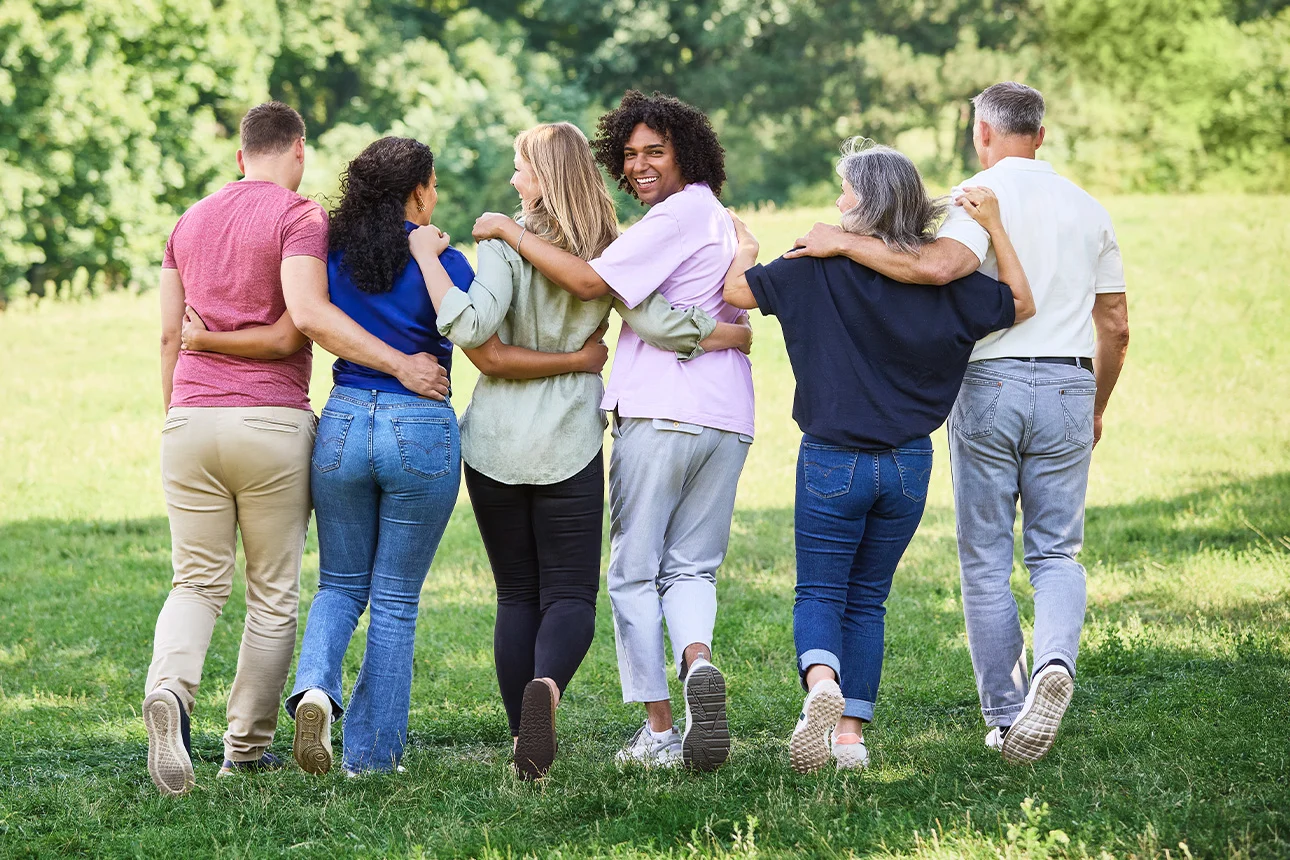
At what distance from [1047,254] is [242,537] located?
291 centimetres

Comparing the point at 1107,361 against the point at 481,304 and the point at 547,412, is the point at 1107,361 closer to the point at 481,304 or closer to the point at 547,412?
the point at 547,412

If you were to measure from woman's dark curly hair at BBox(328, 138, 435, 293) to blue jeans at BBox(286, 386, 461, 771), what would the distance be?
0.42m

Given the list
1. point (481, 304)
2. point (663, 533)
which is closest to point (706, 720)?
A: point (663, 533)

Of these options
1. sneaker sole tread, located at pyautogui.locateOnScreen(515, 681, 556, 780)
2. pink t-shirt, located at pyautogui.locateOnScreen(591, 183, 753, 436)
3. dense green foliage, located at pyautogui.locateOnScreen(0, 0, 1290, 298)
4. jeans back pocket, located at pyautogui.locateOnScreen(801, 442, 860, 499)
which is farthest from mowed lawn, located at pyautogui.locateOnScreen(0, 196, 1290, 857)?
dense green foliage, located at pyautogui.locateOnScreen(0, 0, 1290, 298)

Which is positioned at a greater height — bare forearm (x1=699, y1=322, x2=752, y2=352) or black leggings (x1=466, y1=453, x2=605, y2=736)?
A: bare forearm (x1=699, y1=322, x2=752, y2=352)

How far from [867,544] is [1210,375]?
11019mm

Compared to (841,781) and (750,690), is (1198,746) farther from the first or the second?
(750,690)

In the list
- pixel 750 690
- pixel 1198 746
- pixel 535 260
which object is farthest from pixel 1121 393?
→ pixel 535 260

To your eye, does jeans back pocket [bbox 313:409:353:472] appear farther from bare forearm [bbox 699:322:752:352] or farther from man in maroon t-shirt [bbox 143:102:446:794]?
bare forearm [bbox 699:322:752:352]

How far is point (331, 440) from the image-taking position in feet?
13.9

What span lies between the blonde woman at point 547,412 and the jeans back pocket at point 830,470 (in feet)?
1.68

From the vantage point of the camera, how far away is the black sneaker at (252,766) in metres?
4.45

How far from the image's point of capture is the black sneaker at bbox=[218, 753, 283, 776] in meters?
4.45

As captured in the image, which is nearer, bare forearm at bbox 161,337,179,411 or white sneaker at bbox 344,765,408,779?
white sneaker at bbox 344,765,408,779
